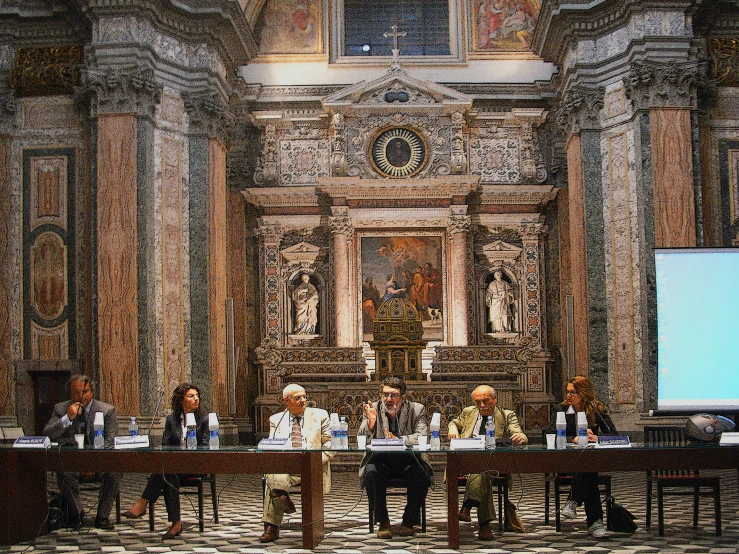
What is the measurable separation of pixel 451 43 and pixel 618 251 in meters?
6.40

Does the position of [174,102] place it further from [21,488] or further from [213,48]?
[21,488]

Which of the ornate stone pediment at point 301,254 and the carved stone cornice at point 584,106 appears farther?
the ornate stone pediment at point 301,254

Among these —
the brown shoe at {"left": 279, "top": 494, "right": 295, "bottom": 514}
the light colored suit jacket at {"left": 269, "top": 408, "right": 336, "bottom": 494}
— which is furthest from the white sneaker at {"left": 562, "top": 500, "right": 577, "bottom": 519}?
the brown shoe at {"left": 279, "top": 494, "right": 295, "bottom": 514}

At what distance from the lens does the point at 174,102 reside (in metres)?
15.0

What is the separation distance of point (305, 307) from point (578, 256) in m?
5.40

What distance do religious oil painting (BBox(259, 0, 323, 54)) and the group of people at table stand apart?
1167cm

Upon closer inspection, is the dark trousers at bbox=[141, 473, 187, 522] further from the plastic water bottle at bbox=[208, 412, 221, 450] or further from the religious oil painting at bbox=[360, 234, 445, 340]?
the religious oil painting at bbox=[360, 234, 445, 340]

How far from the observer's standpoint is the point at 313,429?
8312 mm

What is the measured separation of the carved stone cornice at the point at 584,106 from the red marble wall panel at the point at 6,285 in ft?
27.5

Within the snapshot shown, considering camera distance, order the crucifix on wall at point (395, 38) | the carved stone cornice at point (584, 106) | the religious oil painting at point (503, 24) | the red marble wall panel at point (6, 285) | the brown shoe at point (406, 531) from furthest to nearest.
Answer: the religious oil painting at point (503, 24) → the crucifix on wall at point (395, 38) → the carved stone cornice at point (584, 106) → the red marble wall panel at point (6, 285) → the brown shoe at point (406, 531)

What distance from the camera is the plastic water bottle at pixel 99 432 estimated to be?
26.8ft

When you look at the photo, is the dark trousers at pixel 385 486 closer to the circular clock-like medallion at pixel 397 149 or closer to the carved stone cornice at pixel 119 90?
the carved stone cornice at pixel 119 90

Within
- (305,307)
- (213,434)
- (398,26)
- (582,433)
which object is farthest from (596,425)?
(398,26)

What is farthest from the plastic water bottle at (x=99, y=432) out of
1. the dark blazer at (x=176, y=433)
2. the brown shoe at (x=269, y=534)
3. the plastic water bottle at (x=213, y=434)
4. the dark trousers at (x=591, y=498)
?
the dark trousers at (x=591, y=498)
